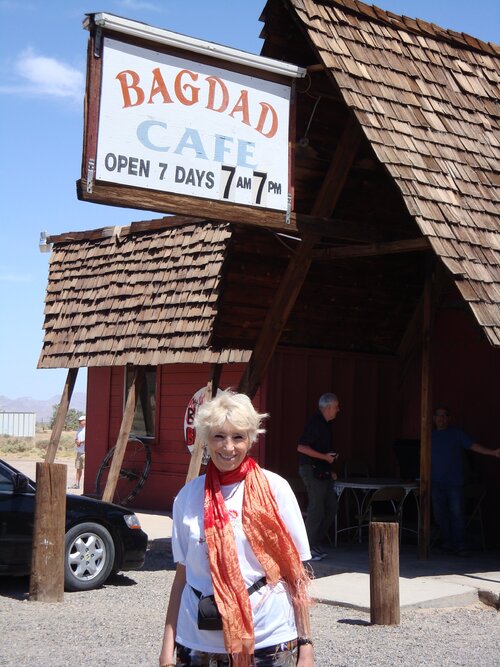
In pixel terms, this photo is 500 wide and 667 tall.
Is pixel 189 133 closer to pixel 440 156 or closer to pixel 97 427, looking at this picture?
pixel 440 156

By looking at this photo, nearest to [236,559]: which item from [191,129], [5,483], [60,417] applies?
[191,129]

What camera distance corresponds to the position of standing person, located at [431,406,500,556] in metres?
11.8

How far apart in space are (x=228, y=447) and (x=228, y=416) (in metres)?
0.12

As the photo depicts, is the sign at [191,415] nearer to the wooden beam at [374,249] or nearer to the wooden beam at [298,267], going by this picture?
the wooden beam at [298,267]

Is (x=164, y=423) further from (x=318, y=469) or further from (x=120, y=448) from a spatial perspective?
(x=318, y=469)

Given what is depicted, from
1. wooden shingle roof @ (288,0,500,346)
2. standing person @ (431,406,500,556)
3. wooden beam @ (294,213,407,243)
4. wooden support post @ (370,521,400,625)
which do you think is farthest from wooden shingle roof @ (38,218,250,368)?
wooden support post @ (370,521,400,625)

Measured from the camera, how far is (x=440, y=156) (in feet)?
35.3

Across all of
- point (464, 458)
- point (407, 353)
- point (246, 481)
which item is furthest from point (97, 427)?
point (246, 481)

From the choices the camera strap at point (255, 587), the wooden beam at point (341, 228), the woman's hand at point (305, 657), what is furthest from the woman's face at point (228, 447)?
the wooden beam at point (341, 228)

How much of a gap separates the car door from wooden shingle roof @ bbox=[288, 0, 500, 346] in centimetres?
459

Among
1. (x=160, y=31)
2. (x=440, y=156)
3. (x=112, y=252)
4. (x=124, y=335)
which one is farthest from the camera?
(x=112, y=252)

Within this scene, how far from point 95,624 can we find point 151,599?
4.21 feet

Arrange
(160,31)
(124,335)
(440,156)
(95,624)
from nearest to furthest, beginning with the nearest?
(95,624) → (160,31) → (440,156) → (124,335)

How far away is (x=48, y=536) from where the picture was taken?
9.28 m
